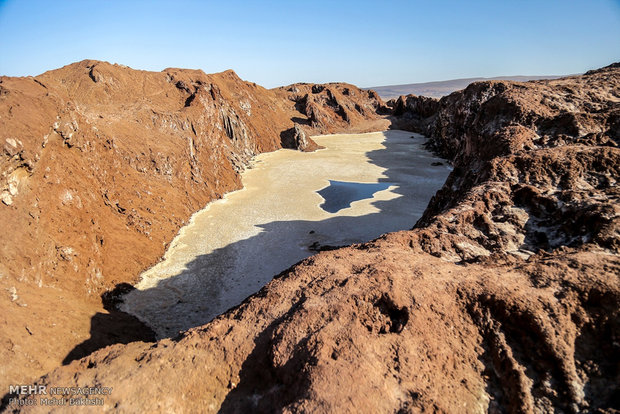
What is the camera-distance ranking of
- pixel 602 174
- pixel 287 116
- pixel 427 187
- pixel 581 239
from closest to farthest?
1. pixel 581 239
2. pixel 602 174
3. pixel 427 187
4. pixel 287 116

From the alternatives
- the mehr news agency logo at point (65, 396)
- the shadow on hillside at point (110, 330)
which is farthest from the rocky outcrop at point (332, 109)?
the mehr news agency logo at point (65, 396)

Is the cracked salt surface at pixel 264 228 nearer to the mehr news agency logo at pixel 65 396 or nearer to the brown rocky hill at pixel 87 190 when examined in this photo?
the brown rocky hill at pixel 87 190

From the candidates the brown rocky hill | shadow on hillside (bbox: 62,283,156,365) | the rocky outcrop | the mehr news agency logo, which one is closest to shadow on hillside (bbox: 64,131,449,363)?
shadow on hillside (bbox: 62,283,156,365)

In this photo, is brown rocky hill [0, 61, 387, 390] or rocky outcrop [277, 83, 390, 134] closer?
brown rocky hill [0, 61, 387, 390]

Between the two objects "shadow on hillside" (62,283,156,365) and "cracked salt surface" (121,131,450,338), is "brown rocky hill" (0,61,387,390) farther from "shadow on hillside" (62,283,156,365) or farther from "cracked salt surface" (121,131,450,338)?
"cracked salt surface" (121,131,450,338)

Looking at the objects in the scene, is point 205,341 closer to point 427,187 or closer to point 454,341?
point 454,341

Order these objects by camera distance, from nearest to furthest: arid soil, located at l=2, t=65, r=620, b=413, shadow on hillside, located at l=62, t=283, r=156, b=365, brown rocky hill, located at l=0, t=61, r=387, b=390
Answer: arid soil, located at l=2, t=65, r=620, b=413, shadow on hillside, located at l=62, t=283, r=156, b=365, brown rocky hill, located at l=0, t=61, r=387, b=390

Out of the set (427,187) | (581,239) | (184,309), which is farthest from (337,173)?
(581,239)
